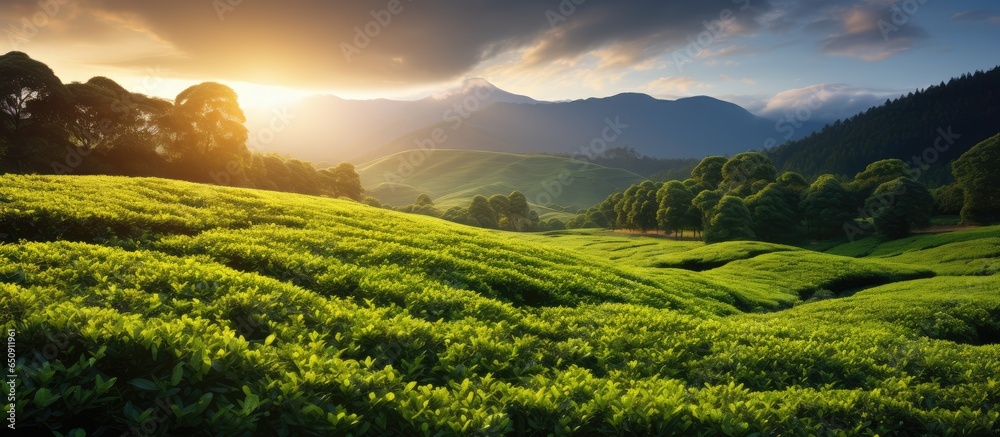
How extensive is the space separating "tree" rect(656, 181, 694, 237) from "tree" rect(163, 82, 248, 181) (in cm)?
7441

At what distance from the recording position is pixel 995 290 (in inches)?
1002

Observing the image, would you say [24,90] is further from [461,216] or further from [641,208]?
[641,208]

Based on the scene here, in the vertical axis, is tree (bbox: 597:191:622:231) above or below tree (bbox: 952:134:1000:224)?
below

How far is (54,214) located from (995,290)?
140 feet

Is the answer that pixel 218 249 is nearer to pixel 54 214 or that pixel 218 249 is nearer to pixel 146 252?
pixel 146 252

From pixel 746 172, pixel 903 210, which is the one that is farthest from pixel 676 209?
pixel 903 210

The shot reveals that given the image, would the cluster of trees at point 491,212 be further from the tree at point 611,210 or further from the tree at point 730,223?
the tree at point 730,223

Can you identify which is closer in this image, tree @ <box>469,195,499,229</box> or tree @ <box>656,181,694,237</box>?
tree @ <box>656,181,694,237</box>

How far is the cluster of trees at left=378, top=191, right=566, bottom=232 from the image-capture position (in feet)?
389

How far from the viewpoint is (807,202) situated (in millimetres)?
85938

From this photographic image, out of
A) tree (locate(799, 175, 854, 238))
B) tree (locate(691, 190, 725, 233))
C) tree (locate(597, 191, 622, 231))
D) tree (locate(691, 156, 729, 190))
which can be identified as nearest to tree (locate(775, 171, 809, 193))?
tree (locate(799, 175, 854, 238))

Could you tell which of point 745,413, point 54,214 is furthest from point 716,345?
point 54,214

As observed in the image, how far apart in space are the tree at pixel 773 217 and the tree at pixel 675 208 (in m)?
10.9

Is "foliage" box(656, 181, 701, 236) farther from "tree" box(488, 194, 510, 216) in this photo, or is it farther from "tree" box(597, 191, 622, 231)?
"tree" box(488, 194, 510, 216)
